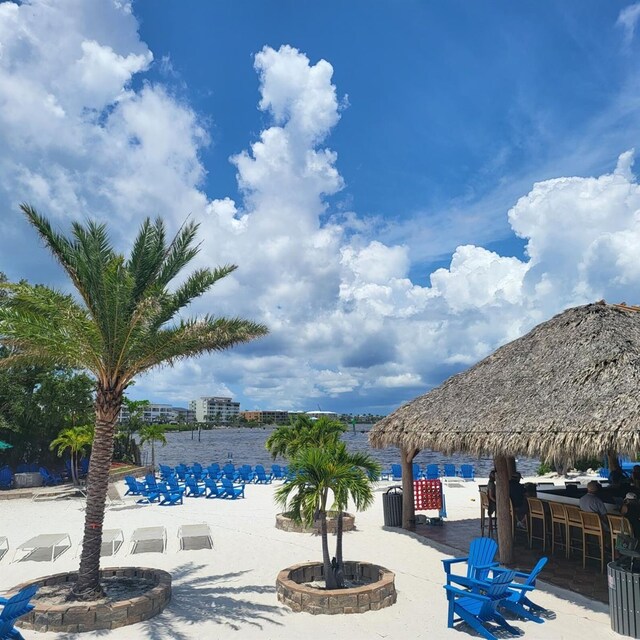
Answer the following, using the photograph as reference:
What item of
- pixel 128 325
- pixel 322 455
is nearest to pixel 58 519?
pixel 128 325

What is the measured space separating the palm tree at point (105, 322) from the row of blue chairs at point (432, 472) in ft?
50.6

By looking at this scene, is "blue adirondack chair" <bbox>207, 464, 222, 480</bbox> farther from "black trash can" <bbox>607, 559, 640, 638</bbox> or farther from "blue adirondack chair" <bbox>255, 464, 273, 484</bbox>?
"black trash can" <bbox>607, 559, 640, 638</bbox>

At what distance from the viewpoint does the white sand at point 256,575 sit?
7.29 metres

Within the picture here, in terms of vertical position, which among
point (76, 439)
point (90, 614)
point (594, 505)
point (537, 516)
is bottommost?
point (90, 614)

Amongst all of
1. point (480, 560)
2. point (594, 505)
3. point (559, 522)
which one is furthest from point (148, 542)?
point (594, 505)

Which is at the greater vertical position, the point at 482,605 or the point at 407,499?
the point at 407,499

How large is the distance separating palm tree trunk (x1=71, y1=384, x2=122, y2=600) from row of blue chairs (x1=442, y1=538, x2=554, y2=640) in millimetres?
4904

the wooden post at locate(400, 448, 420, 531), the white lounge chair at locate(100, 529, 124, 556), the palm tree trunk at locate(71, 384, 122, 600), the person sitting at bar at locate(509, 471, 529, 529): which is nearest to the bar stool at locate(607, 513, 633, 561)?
the person sitting at bar at locate(509, 471, 529, 529)

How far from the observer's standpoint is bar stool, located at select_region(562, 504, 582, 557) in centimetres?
1032

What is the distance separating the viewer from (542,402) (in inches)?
372

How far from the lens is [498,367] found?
1194cm

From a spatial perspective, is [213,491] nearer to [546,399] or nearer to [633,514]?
[546,399]

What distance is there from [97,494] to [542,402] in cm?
710

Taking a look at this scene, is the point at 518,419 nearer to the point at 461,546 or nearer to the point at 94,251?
the point at 461,546
